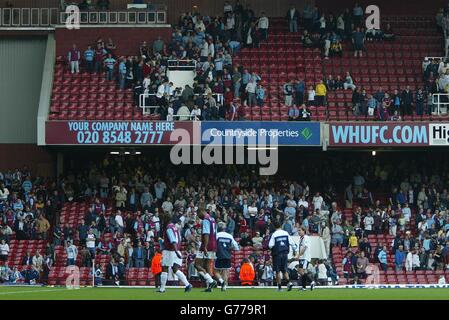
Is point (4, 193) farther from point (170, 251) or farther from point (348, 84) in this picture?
point (170, 251)

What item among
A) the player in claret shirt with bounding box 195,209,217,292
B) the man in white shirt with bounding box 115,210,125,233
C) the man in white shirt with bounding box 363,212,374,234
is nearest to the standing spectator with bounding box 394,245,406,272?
the man in white shirt with bounding box 363,212,374,234

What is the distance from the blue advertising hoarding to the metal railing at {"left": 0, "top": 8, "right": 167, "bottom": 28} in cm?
777

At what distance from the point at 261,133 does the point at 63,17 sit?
1141 cm

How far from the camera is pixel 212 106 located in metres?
48.5

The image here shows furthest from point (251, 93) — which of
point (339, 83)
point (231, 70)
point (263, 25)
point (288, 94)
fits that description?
point (263, 25)

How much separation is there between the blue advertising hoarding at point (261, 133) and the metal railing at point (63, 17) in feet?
25.5

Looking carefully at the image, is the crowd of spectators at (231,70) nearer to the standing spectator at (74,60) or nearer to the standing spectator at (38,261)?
the standing spectator at (74,60)

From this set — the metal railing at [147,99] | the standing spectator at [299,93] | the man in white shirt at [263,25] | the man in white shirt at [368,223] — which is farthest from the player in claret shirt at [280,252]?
the man in white shirt at [263,25]

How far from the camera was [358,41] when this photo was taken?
52938 millimetres

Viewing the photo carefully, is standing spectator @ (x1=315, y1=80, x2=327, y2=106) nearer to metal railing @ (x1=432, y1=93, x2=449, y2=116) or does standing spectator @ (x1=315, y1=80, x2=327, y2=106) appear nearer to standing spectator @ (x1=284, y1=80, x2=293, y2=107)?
standing spectator @ (x1=284, y1=80, x2=293, y2=107)

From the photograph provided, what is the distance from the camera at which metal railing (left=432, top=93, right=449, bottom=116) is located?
49062 mm

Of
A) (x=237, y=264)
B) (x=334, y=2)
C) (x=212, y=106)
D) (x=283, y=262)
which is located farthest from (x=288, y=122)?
(x=283, y=262)

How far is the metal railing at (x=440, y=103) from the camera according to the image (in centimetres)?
4906

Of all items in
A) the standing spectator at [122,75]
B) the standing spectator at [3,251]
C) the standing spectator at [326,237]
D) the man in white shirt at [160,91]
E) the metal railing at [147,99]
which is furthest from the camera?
the standing spectator at [122,75]
